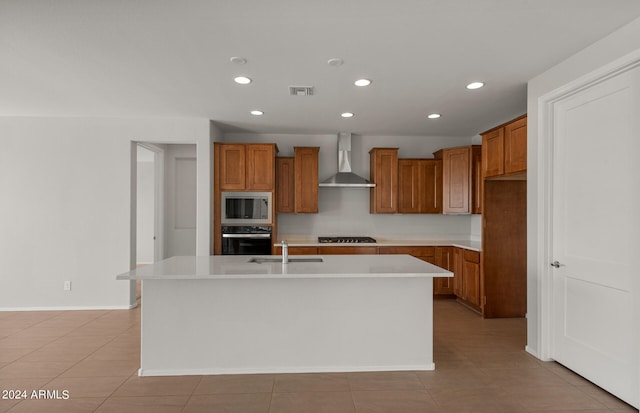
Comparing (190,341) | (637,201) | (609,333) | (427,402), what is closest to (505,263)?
(609,333)

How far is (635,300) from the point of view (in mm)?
2293

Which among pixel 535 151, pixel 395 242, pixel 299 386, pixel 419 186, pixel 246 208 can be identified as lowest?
pixel 299 386

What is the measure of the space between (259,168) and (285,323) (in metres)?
2.63

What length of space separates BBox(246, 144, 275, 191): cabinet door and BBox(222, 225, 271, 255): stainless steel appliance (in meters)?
0.59

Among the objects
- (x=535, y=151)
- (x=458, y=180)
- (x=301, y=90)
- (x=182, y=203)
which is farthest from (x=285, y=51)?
(x=182, y=203)

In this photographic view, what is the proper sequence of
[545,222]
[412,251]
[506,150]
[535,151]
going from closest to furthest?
[545,222] → [535,151] → [506,150] → [412,251]

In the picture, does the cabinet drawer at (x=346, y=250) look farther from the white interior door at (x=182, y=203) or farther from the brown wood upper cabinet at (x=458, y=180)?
the white interior door at (x=182, y=203)

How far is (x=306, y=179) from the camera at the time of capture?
5.33 m

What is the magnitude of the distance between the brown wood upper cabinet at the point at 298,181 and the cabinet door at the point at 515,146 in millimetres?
2559

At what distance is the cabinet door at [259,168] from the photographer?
4.98 m

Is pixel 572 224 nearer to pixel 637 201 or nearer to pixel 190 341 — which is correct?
pixel 637 201

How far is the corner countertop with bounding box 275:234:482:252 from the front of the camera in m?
5.11

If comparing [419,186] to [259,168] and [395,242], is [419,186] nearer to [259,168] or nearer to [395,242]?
[395,242]

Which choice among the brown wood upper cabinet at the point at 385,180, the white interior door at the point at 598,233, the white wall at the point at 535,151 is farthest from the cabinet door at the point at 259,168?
the white interior door at the point at 598,233
